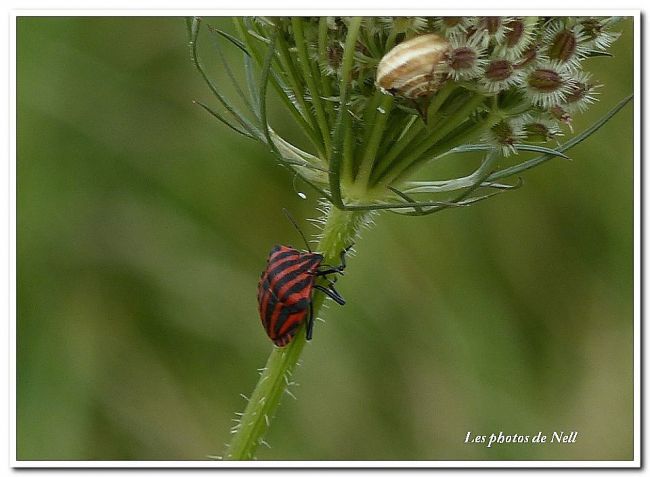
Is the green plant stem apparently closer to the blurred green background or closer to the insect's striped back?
the insect's striped back

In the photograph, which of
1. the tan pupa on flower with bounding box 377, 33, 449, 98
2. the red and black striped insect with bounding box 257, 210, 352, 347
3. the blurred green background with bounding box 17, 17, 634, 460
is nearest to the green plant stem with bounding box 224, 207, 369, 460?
the red and black striped insect with bounding box 257, 210, 352, 347

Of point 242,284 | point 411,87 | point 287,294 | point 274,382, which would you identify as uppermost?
point 411,87

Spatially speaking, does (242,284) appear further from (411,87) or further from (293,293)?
(411,87)

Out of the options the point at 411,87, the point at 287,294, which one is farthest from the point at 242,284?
the point at 411,87

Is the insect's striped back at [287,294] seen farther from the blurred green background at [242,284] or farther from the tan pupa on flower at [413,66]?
the blurred green background at [242,284]
